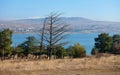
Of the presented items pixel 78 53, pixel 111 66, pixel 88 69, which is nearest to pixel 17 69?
pixel 88 69

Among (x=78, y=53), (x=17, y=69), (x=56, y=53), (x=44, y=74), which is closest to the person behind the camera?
(x=44, y=74)

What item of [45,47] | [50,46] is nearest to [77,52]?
[50,46]

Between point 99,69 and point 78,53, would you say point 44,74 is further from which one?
point 78,53

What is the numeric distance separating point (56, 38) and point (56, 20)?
2.67 m

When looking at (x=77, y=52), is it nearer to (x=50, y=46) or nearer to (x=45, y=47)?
(x=50, y=46)

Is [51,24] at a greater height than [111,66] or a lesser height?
greater

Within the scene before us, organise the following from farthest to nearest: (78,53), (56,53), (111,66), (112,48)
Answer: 1. (112,48)
2. (56,53)
3. (78,53)
4. (111,66)

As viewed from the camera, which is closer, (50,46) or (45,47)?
(50,46)

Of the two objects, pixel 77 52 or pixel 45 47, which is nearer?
pixel 77 52

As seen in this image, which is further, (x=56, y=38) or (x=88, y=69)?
(x=56, y=38)

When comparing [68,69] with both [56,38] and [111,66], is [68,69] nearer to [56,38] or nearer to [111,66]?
[111,66]

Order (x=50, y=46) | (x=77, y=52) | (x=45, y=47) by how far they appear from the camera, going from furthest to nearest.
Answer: (x=45, y=47) → (x=50, y=46) → (x=77, y=52)

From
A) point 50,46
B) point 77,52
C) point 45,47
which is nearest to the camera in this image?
point 77,52

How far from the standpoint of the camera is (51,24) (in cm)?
4678
